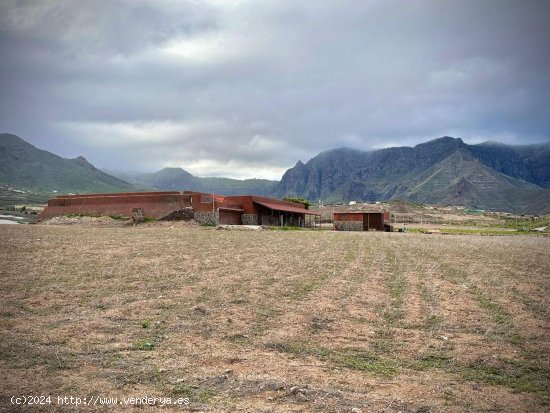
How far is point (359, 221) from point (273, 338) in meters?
66.0

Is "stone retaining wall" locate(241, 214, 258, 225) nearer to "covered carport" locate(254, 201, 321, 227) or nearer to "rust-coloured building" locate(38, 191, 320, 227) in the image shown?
"rust-coloured building" locate(38, 191, 320, 227)

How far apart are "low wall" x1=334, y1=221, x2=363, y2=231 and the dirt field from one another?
55486mm

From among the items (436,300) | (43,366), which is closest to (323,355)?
(43,366)

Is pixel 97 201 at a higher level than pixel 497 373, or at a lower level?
higher

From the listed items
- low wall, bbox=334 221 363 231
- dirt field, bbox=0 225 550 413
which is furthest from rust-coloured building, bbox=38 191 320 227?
dirt field, bbox=0 225 550 413

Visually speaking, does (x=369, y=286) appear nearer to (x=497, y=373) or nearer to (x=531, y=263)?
(x=497, y=373)

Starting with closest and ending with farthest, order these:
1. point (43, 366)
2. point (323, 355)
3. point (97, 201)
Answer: point (43, 366) < point (323, 355) < point (97, 201)

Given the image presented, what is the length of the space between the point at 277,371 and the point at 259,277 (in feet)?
29.5

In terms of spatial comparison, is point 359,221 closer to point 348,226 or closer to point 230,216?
point 348,226

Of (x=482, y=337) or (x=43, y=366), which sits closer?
(x=43, y=366)

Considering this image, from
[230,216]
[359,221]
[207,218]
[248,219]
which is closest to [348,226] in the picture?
[359,221]

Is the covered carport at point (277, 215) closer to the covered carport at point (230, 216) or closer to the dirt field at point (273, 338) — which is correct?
the covered carport at point (230, 216)

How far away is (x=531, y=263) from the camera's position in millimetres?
23234

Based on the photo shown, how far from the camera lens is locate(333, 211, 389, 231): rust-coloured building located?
7331 cm
